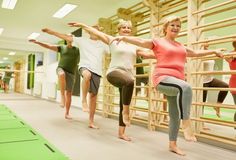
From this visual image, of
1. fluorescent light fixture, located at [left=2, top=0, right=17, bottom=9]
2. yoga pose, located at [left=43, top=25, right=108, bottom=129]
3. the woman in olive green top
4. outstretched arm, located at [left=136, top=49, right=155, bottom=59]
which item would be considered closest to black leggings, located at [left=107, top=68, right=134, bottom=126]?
outstretched arm, located at [left=136, top=49, right=155, bottom=59]

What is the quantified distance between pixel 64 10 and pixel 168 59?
5417 millimetres

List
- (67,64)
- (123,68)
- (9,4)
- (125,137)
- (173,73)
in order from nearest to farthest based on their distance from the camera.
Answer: (173,73) → (123,68) → (125,137) → (67,64) → (9,4)

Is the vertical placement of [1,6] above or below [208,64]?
above

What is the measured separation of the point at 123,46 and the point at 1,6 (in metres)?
5.35

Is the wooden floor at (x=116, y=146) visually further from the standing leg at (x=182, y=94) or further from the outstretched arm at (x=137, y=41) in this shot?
the outstretched arm at (x=137, y=41)

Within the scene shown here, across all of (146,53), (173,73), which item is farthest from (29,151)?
(146,53)

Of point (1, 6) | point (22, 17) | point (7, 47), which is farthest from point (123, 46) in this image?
point (7, 47)

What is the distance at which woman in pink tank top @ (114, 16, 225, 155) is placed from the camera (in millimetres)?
2121

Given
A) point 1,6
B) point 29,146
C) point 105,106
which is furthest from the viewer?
point 1,6

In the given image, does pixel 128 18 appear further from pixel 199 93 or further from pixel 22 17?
pixel 22 17

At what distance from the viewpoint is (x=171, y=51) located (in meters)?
2.35

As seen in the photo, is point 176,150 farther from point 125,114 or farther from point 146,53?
point 146,53

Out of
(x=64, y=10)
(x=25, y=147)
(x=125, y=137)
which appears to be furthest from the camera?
(x=64, y=10)

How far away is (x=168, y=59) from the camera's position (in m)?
2.34
